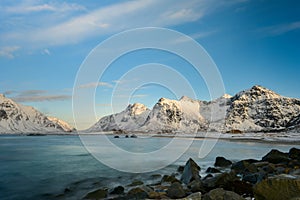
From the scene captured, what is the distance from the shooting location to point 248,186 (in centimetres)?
1405

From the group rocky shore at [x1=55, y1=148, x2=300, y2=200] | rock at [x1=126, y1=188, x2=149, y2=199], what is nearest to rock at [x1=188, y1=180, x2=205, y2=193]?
rocky shore at [x1=55, y1=148, x2=300, y2=200]

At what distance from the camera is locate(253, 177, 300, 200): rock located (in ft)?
29.2

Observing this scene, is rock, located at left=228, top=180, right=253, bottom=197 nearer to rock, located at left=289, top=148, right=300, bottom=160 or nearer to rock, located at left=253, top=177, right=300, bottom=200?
rock, located at left=253, top=177, right=300, bottom=200

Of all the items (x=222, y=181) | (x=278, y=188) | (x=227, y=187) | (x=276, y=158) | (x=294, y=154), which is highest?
(x=278, y=188)

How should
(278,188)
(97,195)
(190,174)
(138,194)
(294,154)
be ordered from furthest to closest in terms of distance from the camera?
(294,154) → (190,174) → (97,195) → (138,194) → (278,188)

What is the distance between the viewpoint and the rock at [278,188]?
29.2 feet

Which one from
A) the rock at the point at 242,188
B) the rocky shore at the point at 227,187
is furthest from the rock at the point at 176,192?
the rock at the point at 242,188

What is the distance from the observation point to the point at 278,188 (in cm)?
918

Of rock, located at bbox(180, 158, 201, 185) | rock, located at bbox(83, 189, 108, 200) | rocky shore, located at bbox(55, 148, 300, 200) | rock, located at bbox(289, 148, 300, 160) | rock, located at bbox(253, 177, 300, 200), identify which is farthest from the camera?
rock, located at bbox(289, 148, 300, 160)

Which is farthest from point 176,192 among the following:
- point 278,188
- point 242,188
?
point 278,188

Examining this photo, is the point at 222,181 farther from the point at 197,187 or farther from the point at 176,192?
the point at 176,192

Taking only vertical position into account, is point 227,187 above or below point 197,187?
above

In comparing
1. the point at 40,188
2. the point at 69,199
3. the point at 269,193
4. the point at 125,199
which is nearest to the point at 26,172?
the point at 40,188

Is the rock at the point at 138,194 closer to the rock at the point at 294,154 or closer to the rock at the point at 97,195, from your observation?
the rock at the point at 97,195
